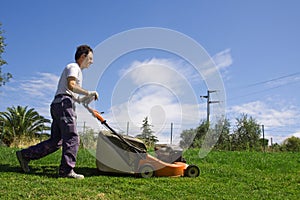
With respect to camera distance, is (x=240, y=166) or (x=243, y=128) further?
(x=243, y=128)

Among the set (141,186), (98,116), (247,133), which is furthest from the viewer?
(247,133)

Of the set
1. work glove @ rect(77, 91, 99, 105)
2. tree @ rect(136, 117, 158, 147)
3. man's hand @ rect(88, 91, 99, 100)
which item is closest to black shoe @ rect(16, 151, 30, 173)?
work glove @ rect(77, 91, 99, 105)

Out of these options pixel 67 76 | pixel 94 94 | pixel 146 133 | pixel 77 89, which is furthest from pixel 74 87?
pixel 146 133

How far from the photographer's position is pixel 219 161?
773cm

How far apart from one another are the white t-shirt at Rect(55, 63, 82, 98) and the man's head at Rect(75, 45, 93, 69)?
0.21 m

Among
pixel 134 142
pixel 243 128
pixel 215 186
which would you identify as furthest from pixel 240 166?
pixel 243 128

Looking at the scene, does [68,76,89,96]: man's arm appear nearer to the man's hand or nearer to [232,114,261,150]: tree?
the man's hand

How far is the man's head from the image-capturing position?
4.90 metres

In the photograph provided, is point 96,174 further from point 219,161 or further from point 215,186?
point 219,161

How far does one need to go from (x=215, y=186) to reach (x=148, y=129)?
2.57 metres

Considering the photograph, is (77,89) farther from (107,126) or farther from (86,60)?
(107,126)

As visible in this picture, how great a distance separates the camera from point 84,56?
490cm

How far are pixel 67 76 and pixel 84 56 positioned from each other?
1.54 feet

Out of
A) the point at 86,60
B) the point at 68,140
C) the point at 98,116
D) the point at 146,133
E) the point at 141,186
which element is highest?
the point at 86,60
